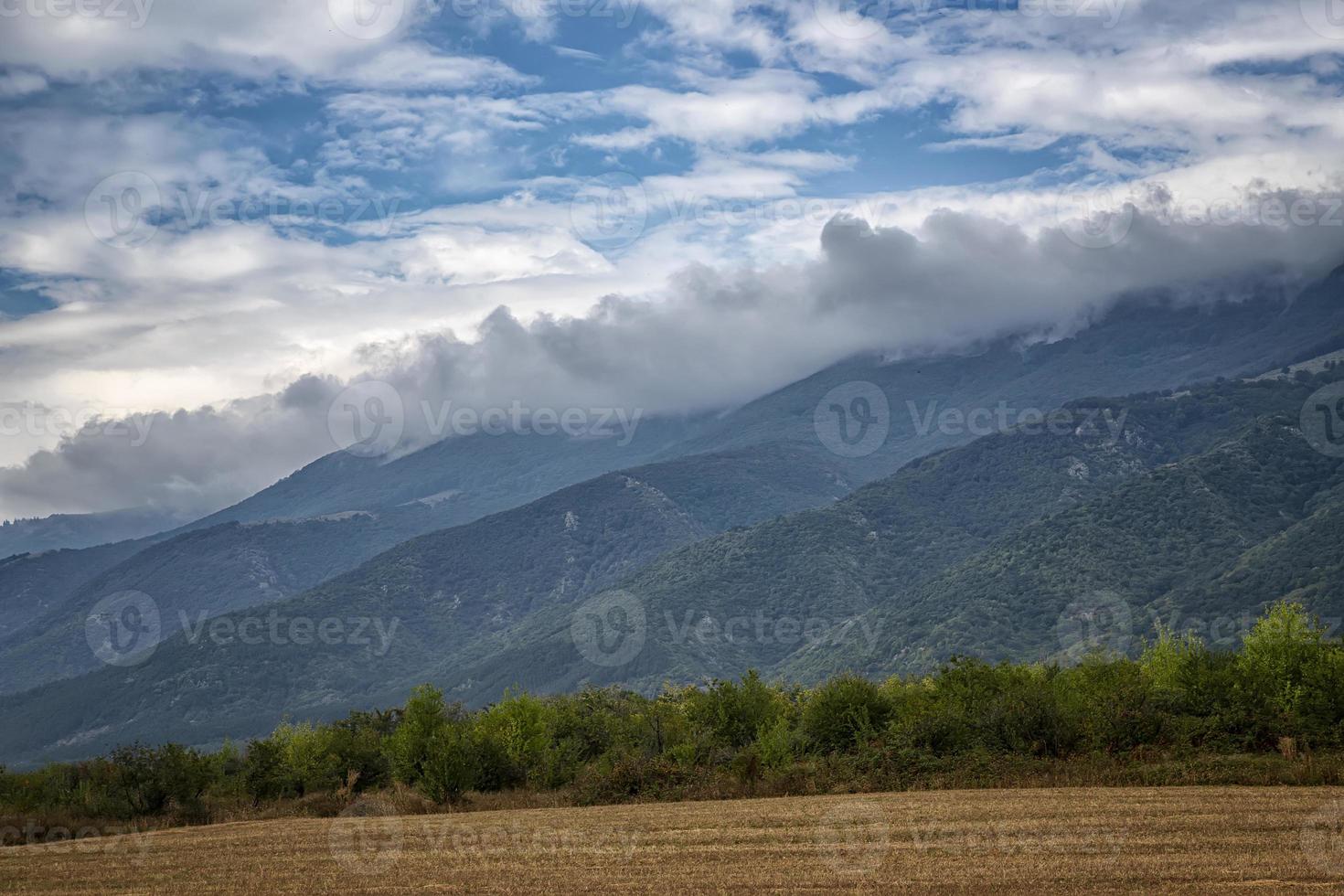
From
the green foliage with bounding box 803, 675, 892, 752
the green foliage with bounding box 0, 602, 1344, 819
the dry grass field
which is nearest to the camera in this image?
the dry grass field

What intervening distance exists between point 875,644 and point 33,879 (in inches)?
6546

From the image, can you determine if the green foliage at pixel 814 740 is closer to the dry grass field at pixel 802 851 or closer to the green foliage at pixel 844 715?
the green foliage at pixel 844 715

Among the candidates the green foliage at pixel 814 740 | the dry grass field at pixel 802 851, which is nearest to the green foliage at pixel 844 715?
the green foliage at pixel 814 740

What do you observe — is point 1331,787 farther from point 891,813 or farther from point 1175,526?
point 1175,526

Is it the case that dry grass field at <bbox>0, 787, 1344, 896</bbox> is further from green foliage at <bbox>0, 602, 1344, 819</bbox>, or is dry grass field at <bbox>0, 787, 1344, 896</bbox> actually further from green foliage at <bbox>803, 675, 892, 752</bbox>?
green foliage at <bbox>803, 675, 892, 752</bbox>

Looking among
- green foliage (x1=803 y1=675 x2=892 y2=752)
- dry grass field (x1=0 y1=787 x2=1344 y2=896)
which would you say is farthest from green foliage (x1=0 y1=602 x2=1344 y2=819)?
dry grass field (x1=0 y1=787 x2=1344 y2=896)

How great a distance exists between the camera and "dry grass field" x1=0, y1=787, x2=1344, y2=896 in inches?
920

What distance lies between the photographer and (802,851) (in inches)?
1077

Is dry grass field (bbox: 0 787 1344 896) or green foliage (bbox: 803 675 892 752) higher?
dry grass field (bbox: 0 787 1344 896)

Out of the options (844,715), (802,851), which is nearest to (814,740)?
(844,715)

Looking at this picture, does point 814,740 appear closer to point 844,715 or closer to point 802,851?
point 844,715

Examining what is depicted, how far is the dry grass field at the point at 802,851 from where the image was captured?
23375 millimetres

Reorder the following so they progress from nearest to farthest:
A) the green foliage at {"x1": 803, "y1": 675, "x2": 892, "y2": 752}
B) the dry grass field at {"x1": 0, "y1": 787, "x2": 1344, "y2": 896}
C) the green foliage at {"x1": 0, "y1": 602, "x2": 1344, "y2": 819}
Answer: the dry grass field at {"x1": 0, "y1": 787, "x2": 1344, "y2": 896} → the green foliage at {"x1": 0, "y1": 602, "x2": 1344, "y2": 819} → the green foliage at {"x1": 803, "y1": 675, "x2": 892, "y2": 752}

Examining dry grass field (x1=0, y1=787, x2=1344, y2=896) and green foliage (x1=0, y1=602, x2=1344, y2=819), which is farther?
green foliage (x1=0, y1=602, x2=1344, y2=819)
